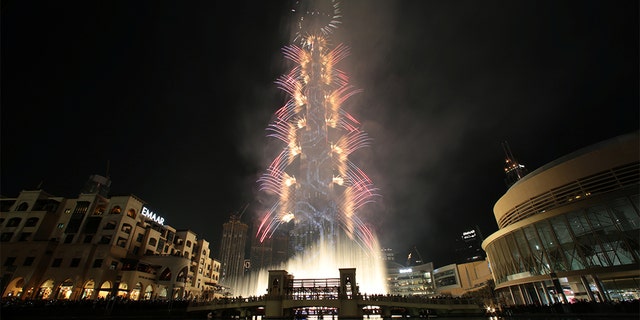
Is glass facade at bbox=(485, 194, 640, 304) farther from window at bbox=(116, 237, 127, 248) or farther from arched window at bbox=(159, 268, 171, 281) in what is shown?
window at bbox=(116, 237, 127, 248)

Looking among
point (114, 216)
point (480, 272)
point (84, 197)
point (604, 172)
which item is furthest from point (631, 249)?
point (84, 197)

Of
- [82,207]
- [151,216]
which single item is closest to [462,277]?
[151,216]

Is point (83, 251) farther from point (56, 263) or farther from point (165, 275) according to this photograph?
point (165, 275)

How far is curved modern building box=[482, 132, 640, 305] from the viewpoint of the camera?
122 feet

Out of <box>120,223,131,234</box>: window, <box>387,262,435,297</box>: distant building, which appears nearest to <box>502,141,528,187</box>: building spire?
<box>387,262,435,297</box>: distant building

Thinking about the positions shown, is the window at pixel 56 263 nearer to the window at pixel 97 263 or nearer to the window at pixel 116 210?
the window at pixel 97 263

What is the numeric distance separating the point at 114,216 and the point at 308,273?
47296mm

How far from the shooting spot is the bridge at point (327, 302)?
42531mm

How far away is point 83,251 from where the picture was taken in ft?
199

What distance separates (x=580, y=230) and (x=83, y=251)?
90.4 m

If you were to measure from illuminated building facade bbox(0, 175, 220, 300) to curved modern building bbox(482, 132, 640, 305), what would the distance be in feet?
198

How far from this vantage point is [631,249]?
119 ft

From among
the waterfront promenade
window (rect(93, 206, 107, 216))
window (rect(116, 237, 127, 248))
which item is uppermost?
window (rect(93, 206, 107, 216))

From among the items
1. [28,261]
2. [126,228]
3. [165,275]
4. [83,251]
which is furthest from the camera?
[165,275]
